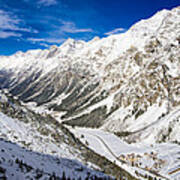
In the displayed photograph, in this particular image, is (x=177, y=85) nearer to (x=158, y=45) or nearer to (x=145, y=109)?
(x=145, y=109)

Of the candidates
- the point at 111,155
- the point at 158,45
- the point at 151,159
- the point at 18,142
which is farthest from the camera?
the point at 158,45

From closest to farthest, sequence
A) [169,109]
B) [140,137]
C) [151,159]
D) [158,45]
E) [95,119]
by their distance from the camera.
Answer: [151,159]
[140,137]
[169,109]
[95,119]
[158,45]

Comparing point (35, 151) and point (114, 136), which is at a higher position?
point (114, 136)


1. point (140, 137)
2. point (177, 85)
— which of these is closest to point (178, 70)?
point (177, 85)

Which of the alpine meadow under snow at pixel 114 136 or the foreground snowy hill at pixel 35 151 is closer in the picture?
the foreground snowy hill at pixel 35 151

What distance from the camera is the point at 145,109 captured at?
395ft

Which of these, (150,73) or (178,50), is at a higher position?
(178,50)

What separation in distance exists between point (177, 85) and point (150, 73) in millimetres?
28200

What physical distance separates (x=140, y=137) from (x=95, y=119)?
7771 centimetres

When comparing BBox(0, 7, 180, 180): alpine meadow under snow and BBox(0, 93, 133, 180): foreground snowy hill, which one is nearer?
BBox(0, 93, 133, 180): foreground snowy hill

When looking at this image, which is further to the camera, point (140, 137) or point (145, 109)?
point (145, 109)

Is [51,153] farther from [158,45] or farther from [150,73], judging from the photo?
[158,45]

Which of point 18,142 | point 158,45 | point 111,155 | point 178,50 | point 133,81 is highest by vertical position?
point 158,45

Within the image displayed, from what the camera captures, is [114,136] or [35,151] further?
[114,136]
